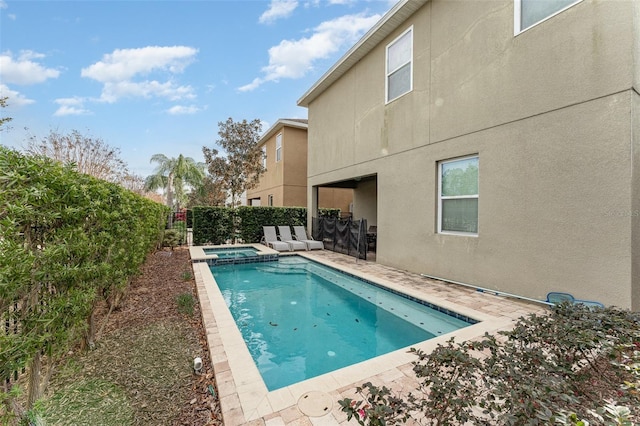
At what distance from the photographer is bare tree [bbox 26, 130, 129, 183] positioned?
47.4 feet

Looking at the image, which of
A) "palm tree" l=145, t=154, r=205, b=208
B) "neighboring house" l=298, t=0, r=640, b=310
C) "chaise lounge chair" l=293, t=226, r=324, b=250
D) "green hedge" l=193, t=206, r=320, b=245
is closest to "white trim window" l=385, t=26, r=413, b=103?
"neighboring house" l=298, t=0, r=640, b=310

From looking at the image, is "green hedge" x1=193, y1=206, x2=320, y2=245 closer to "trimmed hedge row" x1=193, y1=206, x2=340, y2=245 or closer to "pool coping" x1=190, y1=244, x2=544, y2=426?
"trimmed hedge row" x1=193, y1=206, x2=340, y2=245

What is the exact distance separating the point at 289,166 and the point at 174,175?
57.7ft

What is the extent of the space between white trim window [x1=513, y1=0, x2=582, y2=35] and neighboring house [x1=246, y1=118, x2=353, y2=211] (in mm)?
12611

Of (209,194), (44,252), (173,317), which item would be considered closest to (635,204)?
(44,252)

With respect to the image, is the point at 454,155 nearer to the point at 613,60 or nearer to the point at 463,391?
the point at 613,60

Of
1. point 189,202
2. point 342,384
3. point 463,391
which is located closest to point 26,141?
point 189,202

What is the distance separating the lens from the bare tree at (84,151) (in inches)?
569

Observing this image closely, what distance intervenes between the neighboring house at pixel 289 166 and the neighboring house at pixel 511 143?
28.3ft

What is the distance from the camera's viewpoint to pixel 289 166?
57.8ft

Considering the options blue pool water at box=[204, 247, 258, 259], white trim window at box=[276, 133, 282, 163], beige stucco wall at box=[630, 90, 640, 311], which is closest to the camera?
beige stucco wall at box=[630, 90, 640, 311]

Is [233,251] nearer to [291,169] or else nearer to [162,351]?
[291,169]

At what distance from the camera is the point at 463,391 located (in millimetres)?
1721

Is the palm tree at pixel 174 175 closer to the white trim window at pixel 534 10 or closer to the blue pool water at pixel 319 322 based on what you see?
the blue pool water at pixel 319 322
